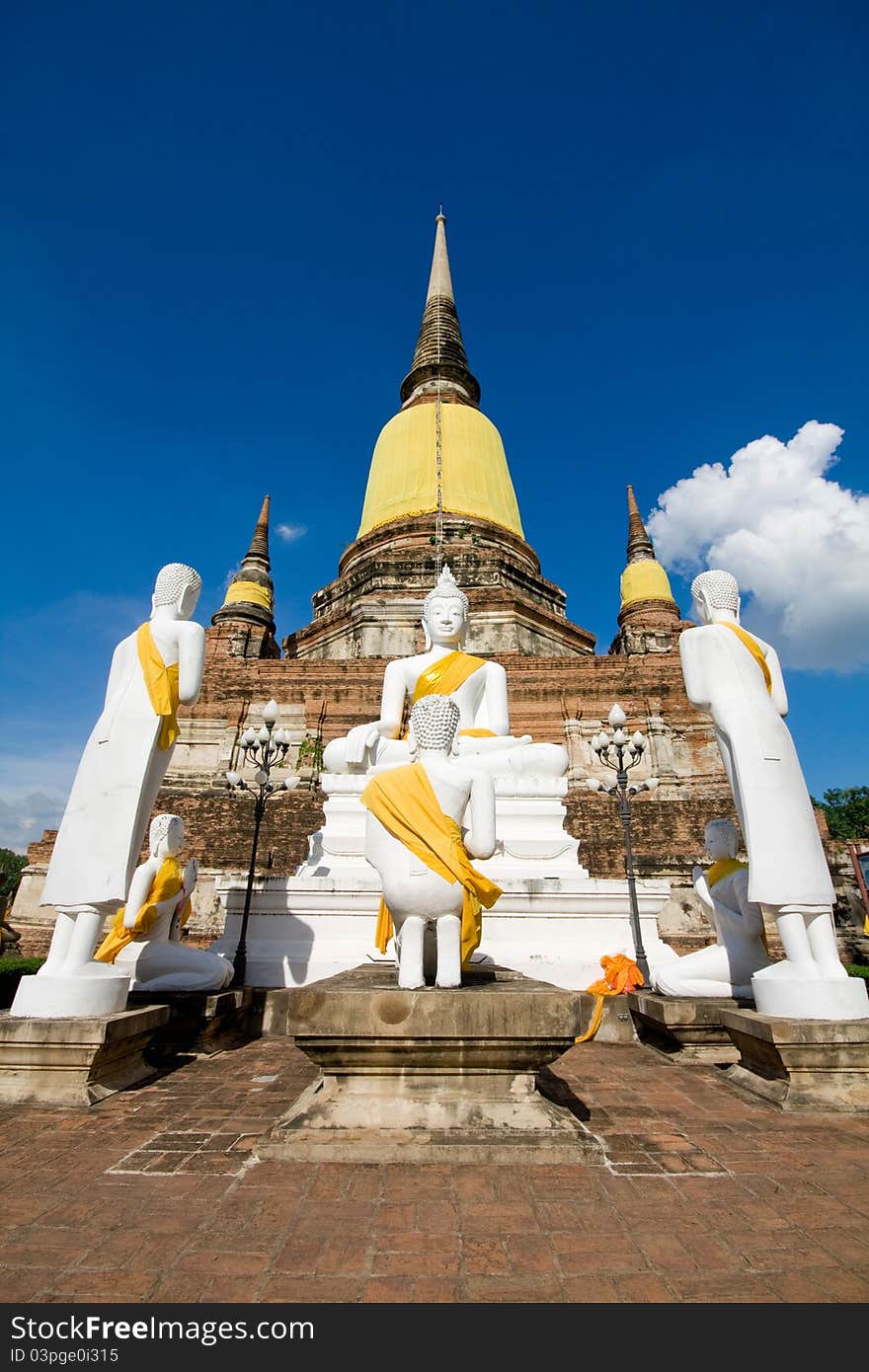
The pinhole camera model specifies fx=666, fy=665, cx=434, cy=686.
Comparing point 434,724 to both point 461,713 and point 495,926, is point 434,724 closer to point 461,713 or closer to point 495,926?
point 495,926

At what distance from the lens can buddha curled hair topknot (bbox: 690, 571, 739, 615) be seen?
18.1 ft

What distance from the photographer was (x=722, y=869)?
539 cm

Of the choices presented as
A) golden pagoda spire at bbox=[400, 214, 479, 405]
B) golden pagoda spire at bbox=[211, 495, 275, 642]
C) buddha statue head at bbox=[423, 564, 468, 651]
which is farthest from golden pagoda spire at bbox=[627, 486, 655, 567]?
buddha statue head at bbox=[423, 564, 468, 651]

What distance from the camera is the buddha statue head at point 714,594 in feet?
18.1

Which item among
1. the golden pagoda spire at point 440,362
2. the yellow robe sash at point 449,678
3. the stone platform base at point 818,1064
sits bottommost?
the stone platform base at point 818,1064

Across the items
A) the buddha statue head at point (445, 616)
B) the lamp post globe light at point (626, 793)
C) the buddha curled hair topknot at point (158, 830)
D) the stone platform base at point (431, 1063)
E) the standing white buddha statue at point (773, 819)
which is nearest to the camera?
the stone platform base at point (431, 1063)

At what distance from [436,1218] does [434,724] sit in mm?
2397

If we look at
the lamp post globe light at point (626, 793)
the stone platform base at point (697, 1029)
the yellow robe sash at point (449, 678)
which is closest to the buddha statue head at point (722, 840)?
the stone platform base at point (697, 1029)

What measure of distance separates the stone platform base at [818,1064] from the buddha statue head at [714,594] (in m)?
3.02

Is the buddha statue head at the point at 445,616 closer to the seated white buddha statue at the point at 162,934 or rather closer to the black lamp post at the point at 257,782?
the black lamp post at the point at 257,782

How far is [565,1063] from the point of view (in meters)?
5.07

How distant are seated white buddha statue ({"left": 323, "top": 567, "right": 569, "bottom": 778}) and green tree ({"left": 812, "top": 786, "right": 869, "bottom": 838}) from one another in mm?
48276

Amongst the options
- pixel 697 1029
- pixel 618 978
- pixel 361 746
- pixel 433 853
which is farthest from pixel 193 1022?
pixel 618 978
